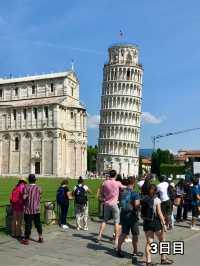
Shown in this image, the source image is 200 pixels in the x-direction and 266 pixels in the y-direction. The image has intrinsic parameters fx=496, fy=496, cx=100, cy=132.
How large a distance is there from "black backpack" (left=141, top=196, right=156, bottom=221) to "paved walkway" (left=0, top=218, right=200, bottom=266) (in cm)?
119

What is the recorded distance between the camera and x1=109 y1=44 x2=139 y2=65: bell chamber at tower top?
116 metres

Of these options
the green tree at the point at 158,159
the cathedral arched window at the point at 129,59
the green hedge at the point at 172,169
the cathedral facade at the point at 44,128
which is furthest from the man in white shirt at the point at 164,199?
the cathedral arched window at the point at 129,59

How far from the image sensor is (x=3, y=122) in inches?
3482

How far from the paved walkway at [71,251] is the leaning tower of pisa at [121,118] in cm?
9498

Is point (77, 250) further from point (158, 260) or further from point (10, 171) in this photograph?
point (10, 171)

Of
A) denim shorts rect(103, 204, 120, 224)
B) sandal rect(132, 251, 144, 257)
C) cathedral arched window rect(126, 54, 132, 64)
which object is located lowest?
sandal rect(132, 251, 144, 257)

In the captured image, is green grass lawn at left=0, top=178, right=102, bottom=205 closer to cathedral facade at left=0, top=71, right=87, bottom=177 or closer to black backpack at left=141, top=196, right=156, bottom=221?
black backpack at left=141, top=196, right=156, bottom=221

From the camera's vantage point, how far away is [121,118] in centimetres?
11238

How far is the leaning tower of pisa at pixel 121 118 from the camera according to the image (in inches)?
4402

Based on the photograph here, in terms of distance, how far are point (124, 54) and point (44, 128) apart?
4103 cm

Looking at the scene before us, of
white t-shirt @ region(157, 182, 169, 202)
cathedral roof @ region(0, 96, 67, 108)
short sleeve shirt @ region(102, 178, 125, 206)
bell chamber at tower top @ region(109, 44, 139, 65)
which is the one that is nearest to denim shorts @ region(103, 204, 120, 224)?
short sleeve shirt @ region(102, 178, 125, 206)

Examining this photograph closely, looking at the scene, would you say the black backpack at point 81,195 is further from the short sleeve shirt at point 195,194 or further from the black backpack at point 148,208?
the black backpack at point 148,208

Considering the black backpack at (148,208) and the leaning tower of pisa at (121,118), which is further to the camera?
the leaning tower of pisa at (121,118)

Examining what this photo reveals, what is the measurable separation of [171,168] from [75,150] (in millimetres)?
25310
